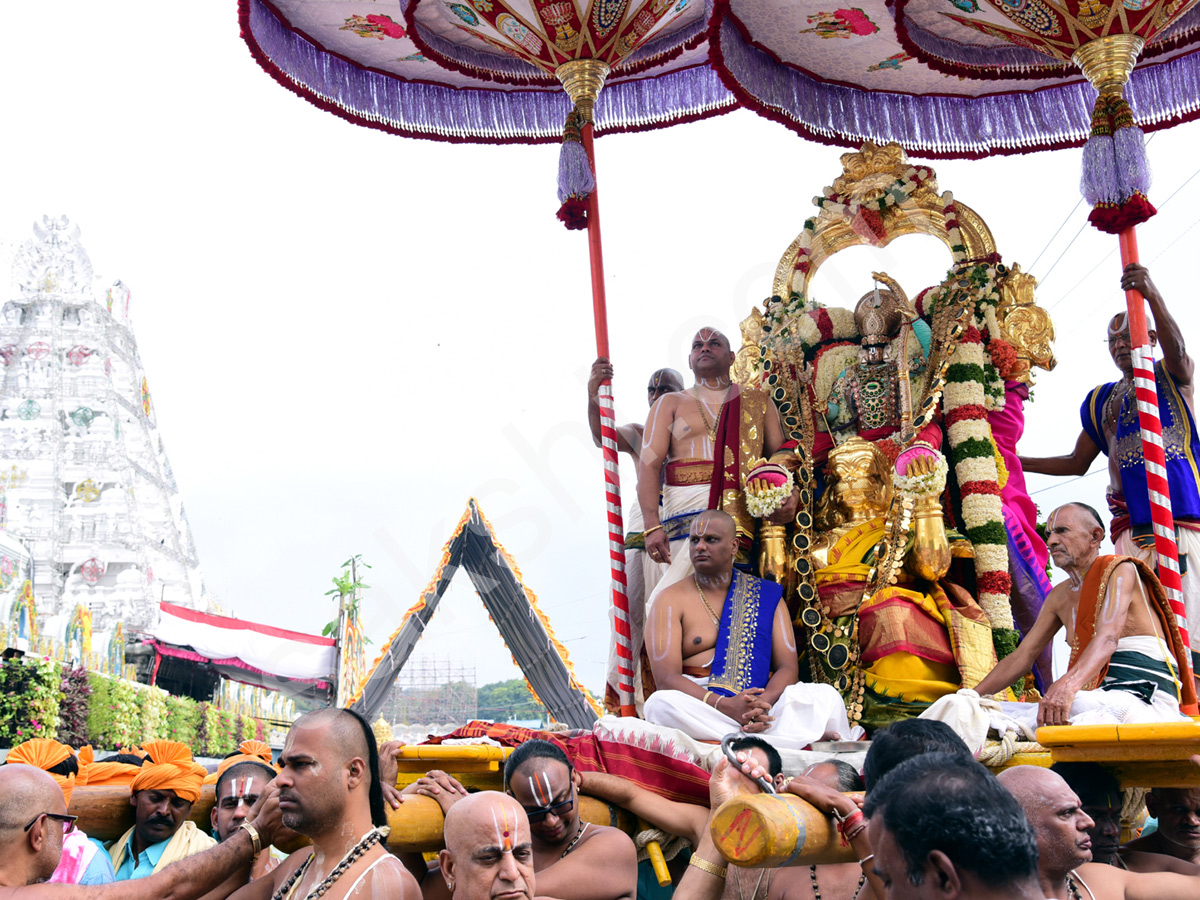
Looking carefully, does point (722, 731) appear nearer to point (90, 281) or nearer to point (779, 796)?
point (779, 796)

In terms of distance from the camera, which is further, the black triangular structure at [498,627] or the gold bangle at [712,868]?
the black triangular structure at [498,627]

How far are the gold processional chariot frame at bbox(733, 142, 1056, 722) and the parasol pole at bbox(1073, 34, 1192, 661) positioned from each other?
Answer: 0.97 meters

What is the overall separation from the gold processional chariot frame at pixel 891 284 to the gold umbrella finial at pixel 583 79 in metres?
1.65

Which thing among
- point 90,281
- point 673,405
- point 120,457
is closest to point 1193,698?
point 673,405

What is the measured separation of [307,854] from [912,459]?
4.02 meters

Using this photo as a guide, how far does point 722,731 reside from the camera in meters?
4.67

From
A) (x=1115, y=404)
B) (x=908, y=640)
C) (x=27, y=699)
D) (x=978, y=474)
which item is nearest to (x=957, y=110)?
(x=1115, y=404)

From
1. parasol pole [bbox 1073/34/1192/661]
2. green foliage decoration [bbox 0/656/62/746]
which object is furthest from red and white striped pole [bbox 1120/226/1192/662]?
green foliage decoration [bbox 0/656/62/746]

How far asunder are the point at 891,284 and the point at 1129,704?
11.2 feet

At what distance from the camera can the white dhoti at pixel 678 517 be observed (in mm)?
6012

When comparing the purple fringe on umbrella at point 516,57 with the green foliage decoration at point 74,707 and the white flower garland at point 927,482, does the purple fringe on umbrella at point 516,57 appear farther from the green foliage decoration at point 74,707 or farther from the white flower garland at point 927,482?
the green foliage decoration at point 74,707

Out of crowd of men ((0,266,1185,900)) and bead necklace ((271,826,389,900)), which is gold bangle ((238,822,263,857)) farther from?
bead necklace ((271,826,389,900))

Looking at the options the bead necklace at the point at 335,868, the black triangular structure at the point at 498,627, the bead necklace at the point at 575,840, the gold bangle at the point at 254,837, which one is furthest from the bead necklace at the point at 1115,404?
the black triangular structure at the point at 498,627

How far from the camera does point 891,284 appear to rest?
690 cm
